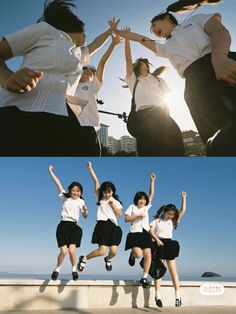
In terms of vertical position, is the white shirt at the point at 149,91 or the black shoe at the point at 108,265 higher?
the white shirt at the point at 149,91

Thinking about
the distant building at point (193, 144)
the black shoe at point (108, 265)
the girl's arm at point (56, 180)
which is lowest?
the black shoe at point (108, 265)

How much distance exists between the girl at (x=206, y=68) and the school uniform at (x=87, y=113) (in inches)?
16.4

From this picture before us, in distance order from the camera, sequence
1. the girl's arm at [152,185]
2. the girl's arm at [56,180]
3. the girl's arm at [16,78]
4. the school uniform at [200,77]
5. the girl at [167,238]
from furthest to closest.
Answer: the girl at [167,238], the girl's arm at [152,185], the girl's arm at [56,180], the school uniform at [200,77], the girl's arm at [16,78]

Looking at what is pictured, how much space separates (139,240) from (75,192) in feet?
1.73

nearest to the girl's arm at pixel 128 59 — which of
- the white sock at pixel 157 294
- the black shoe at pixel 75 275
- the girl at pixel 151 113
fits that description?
the girl at pixel 151 113

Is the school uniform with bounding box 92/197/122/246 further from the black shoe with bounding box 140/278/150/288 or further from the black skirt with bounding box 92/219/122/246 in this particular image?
the black shoe with bounding box 140/278/150/288

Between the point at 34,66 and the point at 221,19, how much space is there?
42.8 inches

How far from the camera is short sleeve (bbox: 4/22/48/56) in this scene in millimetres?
2090

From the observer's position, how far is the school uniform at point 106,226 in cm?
289

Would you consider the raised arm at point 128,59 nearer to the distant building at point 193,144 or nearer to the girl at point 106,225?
the distant building at point 193,144

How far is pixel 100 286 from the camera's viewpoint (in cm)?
282

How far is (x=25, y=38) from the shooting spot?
2088mm

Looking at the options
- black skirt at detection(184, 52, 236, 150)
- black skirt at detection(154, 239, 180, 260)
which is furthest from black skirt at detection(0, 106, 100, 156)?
black skirt at detection(154, 239, 180, 260)

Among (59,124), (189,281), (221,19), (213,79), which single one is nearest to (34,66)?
(59,124)
